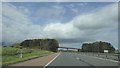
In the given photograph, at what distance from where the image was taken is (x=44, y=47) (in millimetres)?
199250

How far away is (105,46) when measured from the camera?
191875mm

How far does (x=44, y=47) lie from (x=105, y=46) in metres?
40.2
